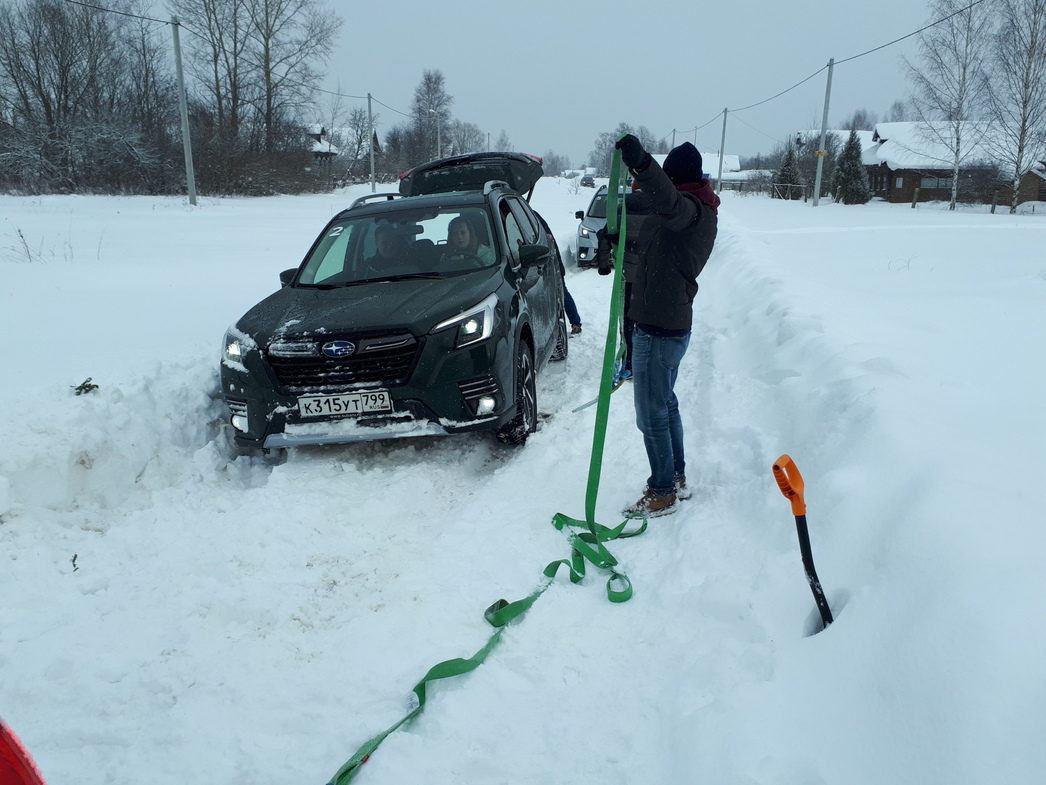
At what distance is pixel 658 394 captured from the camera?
10.7ft

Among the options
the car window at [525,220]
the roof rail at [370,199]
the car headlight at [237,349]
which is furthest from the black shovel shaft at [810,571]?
the roof rail at [370,199]

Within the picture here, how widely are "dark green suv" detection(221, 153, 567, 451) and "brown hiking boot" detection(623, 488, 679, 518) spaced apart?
97cm

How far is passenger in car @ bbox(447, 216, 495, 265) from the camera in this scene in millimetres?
4582

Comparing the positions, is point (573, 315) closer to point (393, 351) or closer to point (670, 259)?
point (393, 351)

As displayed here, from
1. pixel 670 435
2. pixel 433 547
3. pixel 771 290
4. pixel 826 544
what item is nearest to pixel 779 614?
pixel 826 544

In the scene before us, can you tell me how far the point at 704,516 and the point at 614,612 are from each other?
0.85 m

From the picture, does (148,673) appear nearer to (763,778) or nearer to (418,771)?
(418,771)

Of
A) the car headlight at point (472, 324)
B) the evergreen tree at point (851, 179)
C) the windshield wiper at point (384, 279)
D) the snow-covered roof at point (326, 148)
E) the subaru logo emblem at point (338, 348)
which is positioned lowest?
the subaru logo emblem at point (338, 348)

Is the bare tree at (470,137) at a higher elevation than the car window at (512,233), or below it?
higher

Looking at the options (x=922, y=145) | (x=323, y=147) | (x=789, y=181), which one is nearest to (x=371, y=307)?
(x=922, y=145)

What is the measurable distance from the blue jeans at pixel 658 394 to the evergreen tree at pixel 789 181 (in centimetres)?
5030

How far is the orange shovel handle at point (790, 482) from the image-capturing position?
2.00 metres

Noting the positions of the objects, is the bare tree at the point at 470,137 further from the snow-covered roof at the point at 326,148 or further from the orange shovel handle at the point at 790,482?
the orange shovel handle at the point at 790,482

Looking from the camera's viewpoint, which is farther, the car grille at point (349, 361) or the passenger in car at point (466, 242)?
the passenger in car at point (466, 242)
